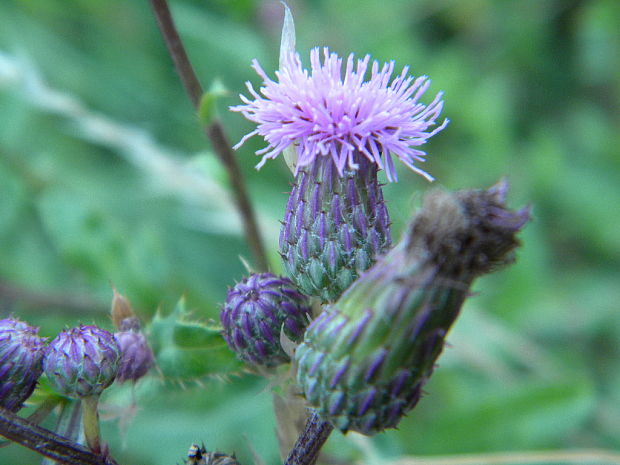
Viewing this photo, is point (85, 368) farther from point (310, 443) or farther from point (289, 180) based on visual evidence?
point (289, 180)

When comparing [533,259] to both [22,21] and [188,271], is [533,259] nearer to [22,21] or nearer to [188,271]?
[188,271]

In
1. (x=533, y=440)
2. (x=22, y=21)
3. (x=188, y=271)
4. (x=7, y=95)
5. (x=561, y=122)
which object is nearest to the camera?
(x=533, y=440)

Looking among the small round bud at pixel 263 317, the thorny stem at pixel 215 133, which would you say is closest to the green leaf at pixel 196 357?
the small round bud at pixel 263 317

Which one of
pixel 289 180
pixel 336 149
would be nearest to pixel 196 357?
pixel 336 149

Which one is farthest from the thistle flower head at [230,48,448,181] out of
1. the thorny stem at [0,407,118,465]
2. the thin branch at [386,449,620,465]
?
the thin branch at [386,449,620,465]

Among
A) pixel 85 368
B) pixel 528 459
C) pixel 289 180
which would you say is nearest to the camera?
pixel 85 368

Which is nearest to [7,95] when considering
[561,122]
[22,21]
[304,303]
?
[22,21]
